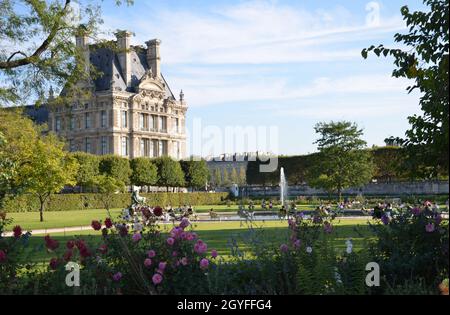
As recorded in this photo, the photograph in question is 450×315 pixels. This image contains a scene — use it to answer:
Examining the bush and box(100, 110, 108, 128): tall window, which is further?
box(100, 110, 108, 128): tall window

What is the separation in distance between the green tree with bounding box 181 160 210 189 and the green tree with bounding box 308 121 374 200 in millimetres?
25480

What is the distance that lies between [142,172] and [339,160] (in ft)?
83.9

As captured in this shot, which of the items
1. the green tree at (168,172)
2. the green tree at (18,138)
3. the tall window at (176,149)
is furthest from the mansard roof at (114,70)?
the green tree at (18,138)

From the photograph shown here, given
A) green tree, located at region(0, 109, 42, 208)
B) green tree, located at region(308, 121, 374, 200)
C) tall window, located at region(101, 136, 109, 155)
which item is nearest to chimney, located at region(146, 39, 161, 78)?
tall window, located at region(101, 136, 109, 155)

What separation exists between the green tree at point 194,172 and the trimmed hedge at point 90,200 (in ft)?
40.6

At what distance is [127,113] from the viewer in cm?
9256

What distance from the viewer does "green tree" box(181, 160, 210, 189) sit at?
72500 mm

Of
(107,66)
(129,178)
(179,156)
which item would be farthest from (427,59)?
(179,156)

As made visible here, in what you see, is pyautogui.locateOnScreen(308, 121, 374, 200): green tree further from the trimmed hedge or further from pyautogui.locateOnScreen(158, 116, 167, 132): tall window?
pyautogui.locateOnScreen(158, 116, 167, 132): tall window

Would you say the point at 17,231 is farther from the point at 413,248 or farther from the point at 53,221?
the point at 53,221

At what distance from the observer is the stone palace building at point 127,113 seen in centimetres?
8962

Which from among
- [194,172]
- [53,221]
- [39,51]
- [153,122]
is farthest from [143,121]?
[39,51]

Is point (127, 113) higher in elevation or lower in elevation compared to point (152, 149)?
higher
